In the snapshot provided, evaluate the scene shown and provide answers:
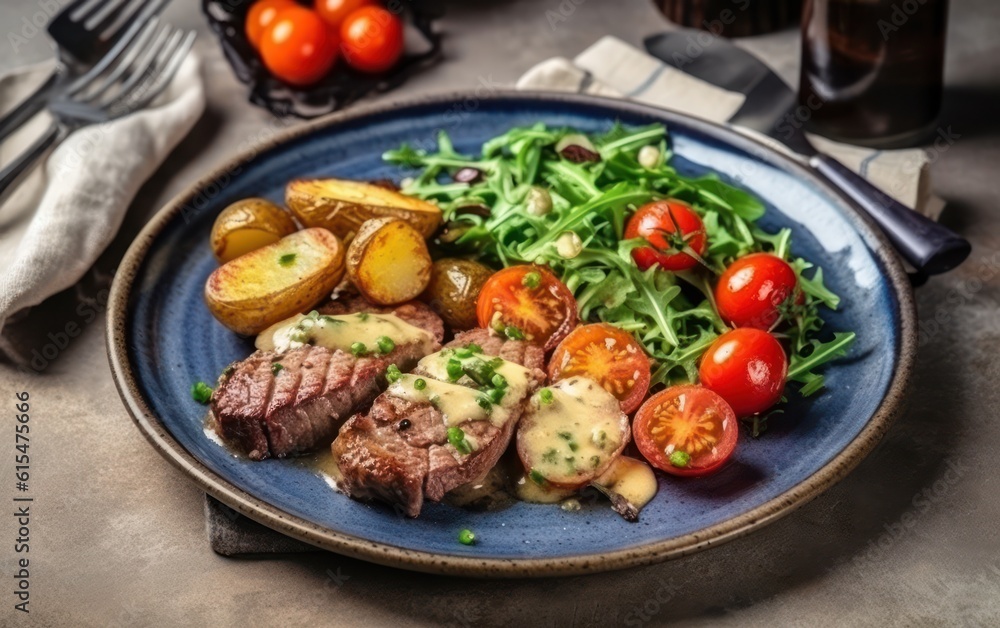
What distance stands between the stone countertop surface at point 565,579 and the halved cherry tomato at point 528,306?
0.74 meters

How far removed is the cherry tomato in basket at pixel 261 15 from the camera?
14.7 feet

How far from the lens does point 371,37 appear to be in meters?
4.46

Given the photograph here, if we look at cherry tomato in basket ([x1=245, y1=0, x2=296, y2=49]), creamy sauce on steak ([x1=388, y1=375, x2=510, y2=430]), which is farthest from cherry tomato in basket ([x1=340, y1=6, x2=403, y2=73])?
creamy sauce on steak ([x1=388, y1=375, x2=510, y2=430])

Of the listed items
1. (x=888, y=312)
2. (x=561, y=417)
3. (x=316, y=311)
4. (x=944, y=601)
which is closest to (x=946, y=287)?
(x=888, y=312)

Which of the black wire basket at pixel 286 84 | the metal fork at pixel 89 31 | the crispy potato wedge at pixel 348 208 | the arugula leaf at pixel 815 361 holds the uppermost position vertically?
the metal fork at pixel 89 31

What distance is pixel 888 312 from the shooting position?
306 cm

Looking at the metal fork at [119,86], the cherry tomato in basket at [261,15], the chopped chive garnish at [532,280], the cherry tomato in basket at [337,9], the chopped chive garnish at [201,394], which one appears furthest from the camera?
the cherry tomato in basket at [337,9]

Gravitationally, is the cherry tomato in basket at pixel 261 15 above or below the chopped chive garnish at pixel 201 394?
above

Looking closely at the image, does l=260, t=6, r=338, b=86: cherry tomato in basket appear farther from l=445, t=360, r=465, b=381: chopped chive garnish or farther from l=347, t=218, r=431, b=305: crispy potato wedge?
l=445, t=360, r=465, b=381: chopped chive garnish

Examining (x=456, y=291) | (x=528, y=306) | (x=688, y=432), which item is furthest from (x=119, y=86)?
(x=688, y=432)

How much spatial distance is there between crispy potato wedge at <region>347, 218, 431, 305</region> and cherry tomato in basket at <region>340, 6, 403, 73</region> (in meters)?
1.54

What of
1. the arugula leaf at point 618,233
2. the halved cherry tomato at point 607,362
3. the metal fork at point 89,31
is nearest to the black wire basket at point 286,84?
the metal fork at point 89,31

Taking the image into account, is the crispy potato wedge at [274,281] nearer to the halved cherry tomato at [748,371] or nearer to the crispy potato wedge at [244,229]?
the crispy potato wedge at [244,229]

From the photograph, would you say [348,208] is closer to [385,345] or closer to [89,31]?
[385,345]
